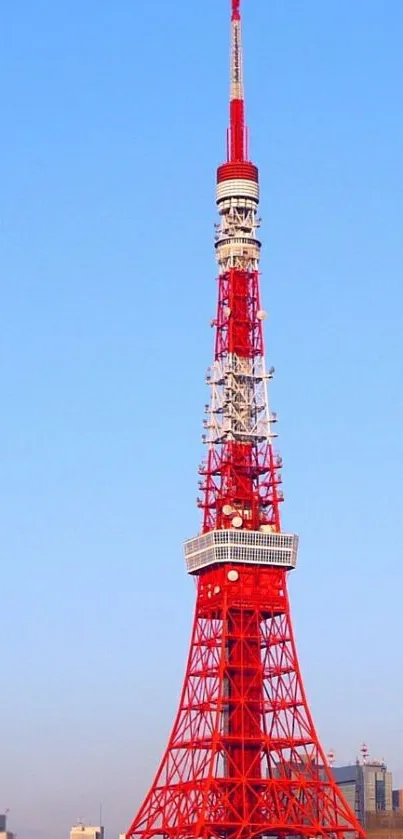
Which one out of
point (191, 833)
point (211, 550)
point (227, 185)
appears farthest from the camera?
point (227, 185)

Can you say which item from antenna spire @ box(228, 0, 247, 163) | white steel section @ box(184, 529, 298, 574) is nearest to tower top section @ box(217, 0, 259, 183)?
antenna spire @ box(228, 0, 247, 163)

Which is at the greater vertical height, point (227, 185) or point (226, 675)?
point (227, 185)

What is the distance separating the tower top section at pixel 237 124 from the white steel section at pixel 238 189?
0.37m

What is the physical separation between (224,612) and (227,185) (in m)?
46.1

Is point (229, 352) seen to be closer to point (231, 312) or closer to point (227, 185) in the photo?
A: point (231, 312)

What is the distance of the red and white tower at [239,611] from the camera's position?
5940 inches

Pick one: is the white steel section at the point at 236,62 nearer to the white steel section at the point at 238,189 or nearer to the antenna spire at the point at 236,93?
the antenna spire at the point at 236,93

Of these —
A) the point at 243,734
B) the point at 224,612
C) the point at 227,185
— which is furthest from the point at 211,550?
the point at 227,185

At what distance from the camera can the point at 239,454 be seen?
164500mm

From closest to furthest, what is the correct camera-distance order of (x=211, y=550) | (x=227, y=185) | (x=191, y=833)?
(x=191, y=833) < (x=211, y=550) < (x=227, y=185)

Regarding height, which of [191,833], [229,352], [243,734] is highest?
[229,352]

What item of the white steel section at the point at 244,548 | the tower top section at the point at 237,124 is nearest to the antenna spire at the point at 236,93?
the tower top section at the point at 237,124

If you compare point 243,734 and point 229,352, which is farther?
point 229,352

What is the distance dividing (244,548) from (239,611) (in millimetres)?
6194
